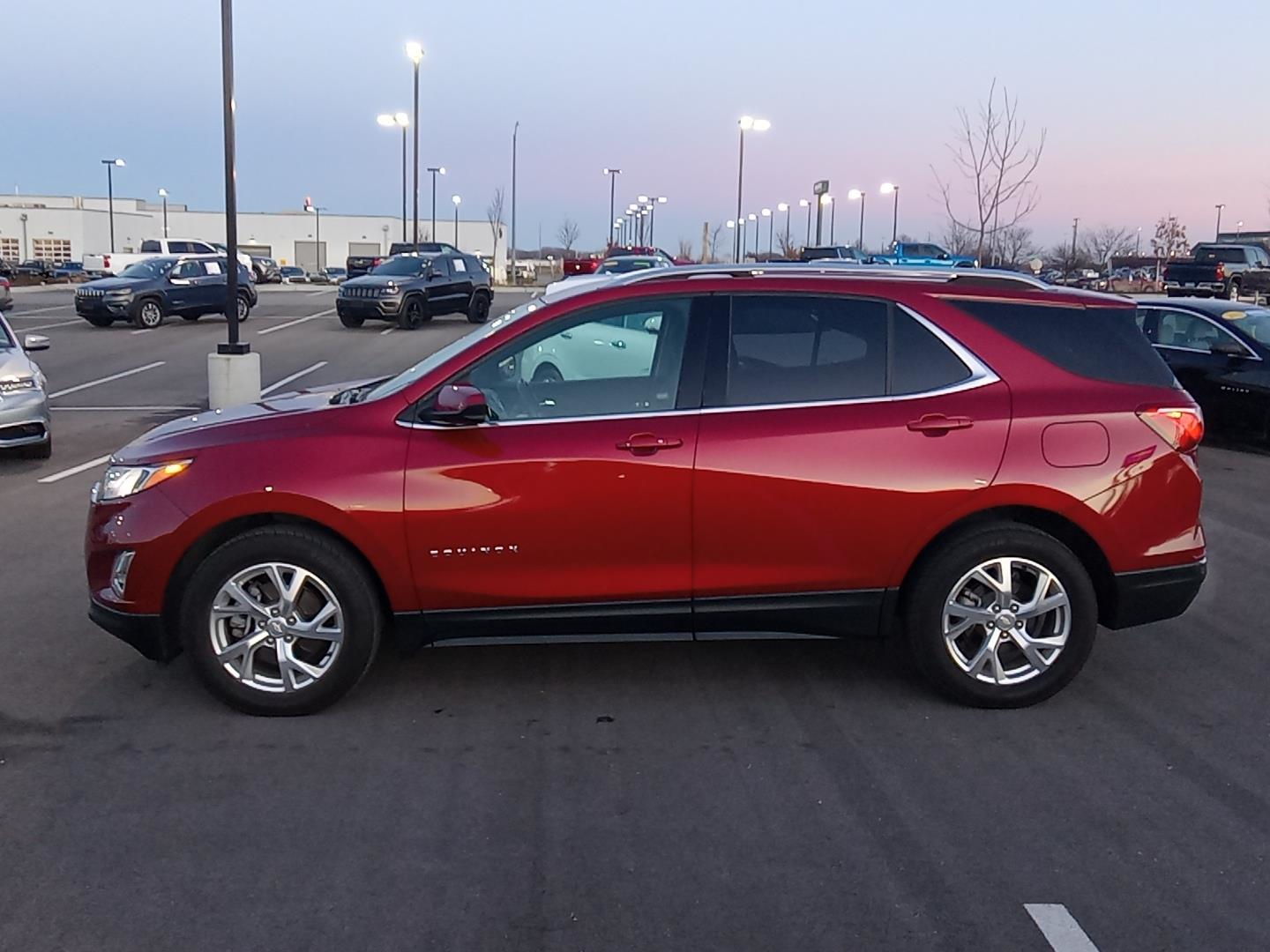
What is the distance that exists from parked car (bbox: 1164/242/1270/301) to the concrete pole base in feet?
93.7

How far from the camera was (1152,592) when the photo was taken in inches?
207

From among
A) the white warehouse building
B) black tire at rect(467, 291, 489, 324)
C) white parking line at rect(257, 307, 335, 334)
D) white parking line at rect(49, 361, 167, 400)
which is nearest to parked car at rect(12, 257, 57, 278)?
the white warehouse building

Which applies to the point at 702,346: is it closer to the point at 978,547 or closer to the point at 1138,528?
the point at 978,547

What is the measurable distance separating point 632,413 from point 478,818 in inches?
69.6

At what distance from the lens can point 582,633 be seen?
511 centimetres

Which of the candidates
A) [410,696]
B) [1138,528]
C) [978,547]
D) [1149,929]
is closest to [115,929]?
[410,696]

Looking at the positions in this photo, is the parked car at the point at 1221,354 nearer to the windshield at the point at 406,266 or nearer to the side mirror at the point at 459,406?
the side mirror at the point at 459,406

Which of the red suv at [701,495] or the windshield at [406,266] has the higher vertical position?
the windshield at [406,266]

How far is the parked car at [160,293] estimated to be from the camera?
1018 inches

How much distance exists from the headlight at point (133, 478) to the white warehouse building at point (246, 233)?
99.5 m

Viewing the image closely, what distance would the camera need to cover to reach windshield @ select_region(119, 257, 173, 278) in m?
27.0

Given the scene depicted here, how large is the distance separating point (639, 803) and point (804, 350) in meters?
2.04

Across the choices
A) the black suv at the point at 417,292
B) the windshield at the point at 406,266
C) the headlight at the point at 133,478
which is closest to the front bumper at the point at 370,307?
the black suv at the point at 417,292

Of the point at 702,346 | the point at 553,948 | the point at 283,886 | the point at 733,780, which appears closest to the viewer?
the point at 553,948
